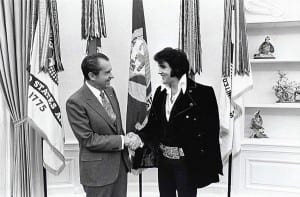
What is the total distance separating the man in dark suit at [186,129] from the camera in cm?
221

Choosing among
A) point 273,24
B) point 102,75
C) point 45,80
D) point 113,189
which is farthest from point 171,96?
point 273,24

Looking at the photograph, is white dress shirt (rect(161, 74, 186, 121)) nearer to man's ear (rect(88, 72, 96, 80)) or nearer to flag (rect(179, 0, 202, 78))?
man's ear (rect(88, 72, 96, 80))

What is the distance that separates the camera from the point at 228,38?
293 centimetres

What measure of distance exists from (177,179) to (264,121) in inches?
69.6

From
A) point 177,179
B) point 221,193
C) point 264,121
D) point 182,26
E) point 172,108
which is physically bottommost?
point 221,193

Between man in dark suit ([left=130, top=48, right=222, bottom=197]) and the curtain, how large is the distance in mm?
1426

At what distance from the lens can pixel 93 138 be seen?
6.93ft

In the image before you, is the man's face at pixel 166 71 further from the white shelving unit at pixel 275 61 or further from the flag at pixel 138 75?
the white shelving unit at pixel 275 61

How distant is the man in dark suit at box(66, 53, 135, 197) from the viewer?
6.91ft

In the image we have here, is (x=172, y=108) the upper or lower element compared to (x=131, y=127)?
upper

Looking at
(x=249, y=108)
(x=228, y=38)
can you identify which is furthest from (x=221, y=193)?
(x=228, y=38)

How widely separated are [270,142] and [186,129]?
1526 mm

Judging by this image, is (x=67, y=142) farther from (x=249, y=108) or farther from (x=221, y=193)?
(x=249, y=108)

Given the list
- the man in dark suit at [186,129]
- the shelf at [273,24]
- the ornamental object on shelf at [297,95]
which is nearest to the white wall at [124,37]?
the shelf at [273,24]
